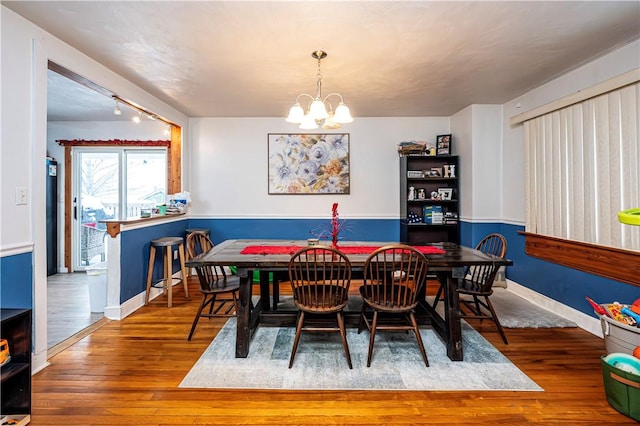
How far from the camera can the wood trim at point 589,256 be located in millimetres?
2343

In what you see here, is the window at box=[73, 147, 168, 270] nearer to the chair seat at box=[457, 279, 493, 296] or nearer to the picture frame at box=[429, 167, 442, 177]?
the picture frame at box=[429, 167, 442, 177]

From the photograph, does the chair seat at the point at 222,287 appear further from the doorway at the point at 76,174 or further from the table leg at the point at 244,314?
the doorway at the point at 76,174

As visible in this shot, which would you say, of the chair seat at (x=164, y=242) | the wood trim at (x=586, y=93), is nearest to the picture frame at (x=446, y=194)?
the wood trim at (x=586, y=93)

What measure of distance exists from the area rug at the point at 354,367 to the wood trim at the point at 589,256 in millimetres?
1170

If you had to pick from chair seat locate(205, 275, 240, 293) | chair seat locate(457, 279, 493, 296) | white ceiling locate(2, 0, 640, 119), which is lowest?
chair seat locate(457, 279, 493, 296)

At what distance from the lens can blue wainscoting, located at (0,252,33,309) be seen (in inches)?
75.9

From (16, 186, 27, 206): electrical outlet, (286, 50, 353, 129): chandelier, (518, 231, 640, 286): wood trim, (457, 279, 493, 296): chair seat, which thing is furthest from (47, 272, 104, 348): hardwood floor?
(518, 231, 640, 286): wood trim

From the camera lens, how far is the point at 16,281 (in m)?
2.00

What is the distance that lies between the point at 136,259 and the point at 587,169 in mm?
4571

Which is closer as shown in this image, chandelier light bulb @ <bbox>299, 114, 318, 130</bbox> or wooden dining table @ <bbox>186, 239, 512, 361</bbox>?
wooden dining table @ <bbox>186, 239, 512, 361</bbox>

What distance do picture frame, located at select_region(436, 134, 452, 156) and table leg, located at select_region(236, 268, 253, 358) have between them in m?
3.46

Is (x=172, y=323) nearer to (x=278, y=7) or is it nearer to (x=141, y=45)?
(x=141, y=45)

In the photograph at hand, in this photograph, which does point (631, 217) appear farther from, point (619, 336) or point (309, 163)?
point (309, 163)

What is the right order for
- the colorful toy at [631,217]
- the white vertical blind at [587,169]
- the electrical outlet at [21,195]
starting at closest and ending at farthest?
the colorful toy at [631,217] < the electrical outlet at [21,195] < the white vertical blind at [587,169]
